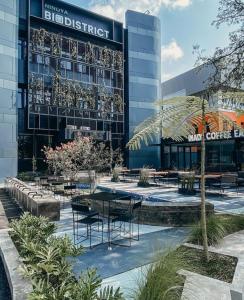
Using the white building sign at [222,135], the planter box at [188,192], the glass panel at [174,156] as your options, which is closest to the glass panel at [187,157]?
the glass panel at [174,156]

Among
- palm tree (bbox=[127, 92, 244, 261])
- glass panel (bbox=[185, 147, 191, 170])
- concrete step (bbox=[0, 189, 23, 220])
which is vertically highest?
palm tree (bbox=[127, 92, 244, 261])

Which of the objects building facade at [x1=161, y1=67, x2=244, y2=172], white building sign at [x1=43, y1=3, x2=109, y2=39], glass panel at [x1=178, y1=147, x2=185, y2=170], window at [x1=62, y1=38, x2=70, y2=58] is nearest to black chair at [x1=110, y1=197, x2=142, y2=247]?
building facade at [x1=161, y1=67, x2=244, y2=172]

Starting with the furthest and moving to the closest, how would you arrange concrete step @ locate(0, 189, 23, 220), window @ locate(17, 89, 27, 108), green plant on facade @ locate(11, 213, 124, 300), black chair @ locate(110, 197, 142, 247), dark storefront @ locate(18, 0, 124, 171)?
1. dark storefront @ locate(18, 0, 124, 171)
2. window @ locate(17, 89, 27, 108)
3. concrete step @ locate(0, 189, 23, 220)
4. black chair @ locate(110, 197, 142, 247)
5. green plant on facade @ locate(11, 213, 124, 300)

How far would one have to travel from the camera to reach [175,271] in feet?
13.6

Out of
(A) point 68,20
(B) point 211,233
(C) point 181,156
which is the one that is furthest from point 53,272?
(A) point 68,20

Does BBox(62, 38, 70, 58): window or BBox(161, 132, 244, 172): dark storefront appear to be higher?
BBox(62, 38, 70, 58): window

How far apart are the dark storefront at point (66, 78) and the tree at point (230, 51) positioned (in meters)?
20.1

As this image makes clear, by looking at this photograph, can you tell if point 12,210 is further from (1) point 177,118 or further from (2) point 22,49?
(2) point 22,49

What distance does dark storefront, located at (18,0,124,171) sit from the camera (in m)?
29.7

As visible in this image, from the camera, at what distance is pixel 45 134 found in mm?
31500

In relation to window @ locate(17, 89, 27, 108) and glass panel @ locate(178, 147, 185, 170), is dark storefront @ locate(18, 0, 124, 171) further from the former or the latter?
glass panel @ locate(178, 147, 185, 170)

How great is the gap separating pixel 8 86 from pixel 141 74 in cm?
1677

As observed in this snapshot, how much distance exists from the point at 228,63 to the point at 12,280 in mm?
11972

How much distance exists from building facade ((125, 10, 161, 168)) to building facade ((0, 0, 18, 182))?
13.9 m
